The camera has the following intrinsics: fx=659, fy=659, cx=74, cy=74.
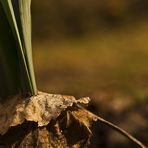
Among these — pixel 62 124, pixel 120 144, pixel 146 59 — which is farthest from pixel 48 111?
pixel 146 59

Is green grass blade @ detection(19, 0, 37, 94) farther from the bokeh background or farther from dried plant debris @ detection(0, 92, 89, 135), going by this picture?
the bokeh background

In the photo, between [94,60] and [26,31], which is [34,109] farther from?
[94,60]

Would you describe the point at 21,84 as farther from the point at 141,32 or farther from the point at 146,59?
the point at 141,32

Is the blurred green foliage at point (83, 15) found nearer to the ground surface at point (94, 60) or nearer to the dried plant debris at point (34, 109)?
the ground surface at point (94, 60)

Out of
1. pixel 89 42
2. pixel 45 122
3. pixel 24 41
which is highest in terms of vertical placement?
pixel 24 41

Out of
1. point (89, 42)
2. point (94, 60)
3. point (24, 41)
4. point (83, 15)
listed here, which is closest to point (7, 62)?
point (24, 41)

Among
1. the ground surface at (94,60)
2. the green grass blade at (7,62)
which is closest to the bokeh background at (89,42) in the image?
the ground surface at (94,60)
